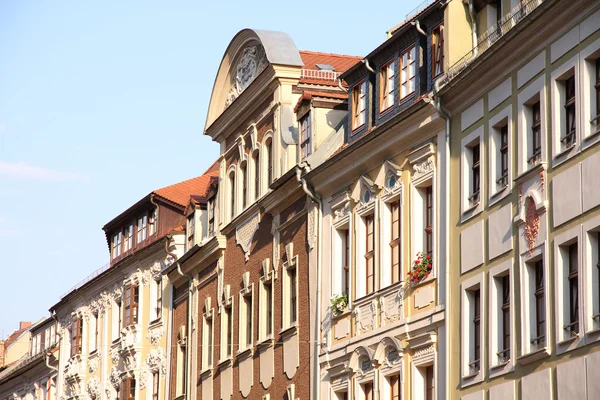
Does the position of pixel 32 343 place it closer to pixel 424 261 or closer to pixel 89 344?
pixel 89 344

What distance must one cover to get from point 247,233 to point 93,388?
17.7 meters

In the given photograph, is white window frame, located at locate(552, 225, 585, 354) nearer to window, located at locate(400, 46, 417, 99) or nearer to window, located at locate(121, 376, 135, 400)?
window, located at locate(400, 46, 417, 99)

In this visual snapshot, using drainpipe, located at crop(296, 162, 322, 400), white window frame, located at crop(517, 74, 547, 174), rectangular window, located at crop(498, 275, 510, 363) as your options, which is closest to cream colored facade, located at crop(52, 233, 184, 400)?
drainpipe, located at crop(296, 162, 322, 400)

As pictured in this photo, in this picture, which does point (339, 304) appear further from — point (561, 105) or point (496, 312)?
point (561, 105)

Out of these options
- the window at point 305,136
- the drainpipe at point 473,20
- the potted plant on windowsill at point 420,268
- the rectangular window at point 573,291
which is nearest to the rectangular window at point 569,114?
the rectangular window at point 573,291

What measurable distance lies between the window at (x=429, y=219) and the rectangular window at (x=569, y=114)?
5930 mm

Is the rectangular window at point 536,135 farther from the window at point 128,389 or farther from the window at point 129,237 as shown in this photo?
the window at point 129,237

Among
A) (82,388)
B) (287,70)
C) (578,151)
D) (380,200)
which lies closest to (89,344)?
(82,388)

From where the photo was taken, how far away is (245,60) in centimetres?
4303

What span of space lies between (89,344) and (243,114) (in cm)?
1874

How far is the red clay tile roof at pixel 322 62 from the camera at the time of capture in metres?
40.2

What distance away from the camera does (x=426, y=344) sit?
96.0 ft

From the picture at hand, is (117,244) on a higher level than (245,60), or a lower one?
lower

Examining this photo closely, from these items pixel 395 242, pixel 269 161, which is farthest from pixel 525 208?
pixel 269 161
